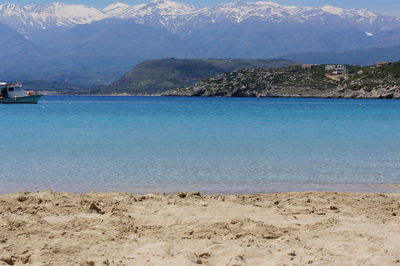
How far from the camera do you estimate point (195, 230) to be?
10.6 metres

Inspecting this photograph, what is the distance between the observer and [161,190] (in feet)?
56.0

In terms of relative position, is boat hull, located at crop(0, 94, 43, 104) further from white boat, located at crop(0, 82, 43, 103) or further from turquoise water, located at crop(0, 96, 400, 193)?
turquoise water, located at crop(0, 96, 400, 193)

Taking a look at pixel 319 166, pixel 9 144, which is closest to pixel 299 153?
pixel 319 166

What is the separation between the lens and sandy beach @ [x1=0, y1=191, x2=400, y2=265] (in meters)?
8.92

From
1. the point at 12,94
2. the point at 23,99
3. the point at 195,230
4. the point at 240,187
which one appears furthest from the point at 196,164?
the point at 23,99

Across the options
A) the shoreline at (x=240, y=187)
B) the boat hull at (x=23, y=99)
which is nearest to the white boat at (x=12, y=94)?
the boat hull at (x=23, y=99)

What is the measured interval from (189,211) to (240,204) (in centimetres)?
173

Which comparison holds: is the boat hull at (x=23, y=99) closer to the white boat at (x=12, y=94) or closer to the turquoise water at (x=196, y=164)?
the white boat at (x=12, y=94)

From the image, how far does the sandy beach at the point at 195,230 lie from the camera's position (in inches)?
351

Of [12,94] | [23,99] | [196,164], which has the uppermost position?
[196,164]

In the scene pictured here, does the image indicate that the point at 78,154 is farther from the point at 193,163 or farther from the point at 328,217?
the point at 328,217

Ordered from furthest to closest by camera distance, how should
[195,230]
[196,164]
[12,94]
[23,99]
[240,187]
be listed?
[23,99], [12,94], [196,164], [240,187], [195,230]

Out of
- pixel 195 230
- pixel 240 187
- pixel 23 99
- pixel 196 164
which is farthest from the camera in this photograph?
pixel 23 99

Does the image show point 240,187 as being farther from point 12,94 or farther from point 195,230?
point 12,94
